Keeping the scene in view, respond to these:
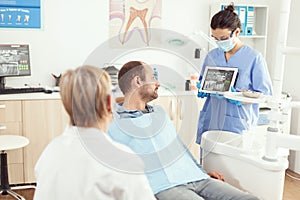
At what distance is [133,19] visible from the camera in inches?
131

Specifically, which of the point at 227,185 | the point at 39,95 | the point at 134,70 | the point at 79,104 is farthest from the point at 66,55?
the point at 79,104

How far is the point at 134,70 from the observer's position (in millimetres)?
1831

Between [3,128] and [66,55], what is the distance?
→ 2.58ft

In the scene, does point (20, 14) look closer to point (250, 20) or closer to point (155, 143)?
point (155, 143)

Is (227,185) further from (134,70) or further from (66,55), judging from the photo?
(66,55)

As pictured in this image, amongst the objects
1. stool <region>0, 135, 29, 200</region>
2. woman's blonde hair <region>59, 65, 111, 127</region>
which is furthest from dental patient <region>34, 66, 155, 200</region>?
stool <region>0, 135, 29, 200</region>

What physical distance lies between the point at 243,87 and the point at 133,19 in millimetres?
1442

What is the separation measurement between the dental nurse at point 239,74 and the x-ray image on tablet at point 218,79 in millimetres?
54

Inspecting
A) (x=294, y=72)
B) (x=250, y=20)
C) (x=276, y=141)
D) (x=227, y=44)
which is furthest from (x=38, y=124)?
(x=294, y=72)

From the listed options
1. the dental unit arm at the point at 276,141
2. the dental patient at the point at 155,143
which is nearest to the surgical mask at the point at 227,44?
the dental patient at the point at 155,143

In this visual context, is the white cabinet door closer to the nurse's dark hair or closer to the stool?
the stool

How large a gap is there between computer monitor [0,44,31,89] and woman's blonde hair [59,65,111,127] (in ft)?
6.74

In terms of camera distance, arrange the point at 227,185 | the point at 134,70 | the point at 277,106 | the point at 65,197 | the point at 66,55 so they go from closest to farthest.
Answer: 1. the point at 65,197
2. the point at 277,106
3. the point at 227,185
4. the point at 134,70
5. the point at 66,55

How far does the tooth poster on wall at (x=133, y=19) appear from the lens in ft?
10.8
